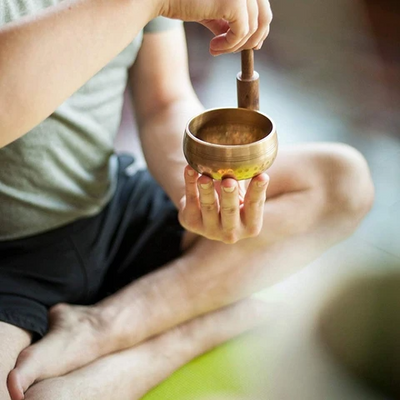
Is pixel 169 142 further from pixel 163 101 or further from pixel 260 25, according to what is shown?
pixel 260 25

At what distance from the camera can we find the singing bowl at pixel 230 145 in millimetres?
717

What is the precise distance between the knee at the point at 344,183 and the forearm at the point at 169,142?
0.81 feet

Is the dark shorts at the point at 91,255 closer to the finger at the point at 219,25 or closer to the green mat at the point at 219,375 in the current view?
the green mat at the point at 219,375

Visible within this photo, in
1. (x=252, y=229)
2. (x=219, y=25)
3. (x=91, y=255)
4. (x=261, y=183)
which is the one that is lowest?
(x=91, y=255)

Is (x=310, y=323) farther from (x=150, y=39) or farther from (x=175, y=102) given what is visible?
(x=150, y=39)

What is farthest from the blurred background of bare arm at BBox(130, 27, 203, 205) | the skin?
bare arm at BBox(130, 27, 203, 205)

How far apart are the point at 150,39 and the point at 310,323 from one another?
0.59m

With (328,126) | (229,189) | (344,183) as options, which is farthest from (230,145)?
(328,126)

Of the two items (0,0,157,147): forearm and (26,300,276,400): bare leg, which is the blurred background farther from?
(0,0,157,147): forearm

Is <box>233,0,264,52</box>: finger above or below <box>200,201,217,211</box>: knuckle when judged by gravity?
above

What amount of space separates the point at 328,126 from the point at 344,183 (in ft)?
2.75

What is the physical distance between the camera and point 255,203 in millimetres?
839

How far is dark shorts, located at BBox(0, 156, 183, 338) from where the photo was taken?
0.96 metres

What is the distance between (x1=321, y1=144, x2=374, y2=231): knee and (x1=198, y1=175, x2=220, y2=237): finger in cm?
24
